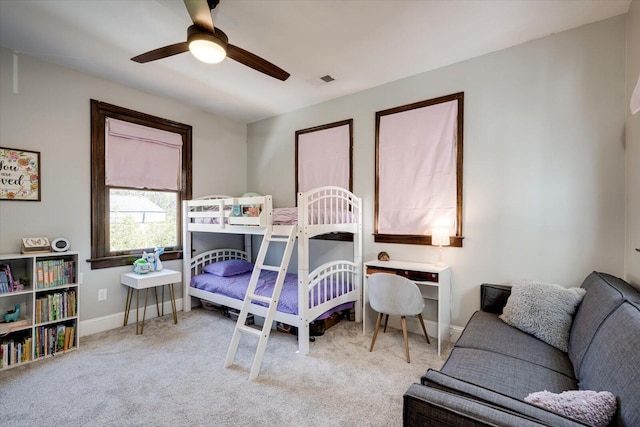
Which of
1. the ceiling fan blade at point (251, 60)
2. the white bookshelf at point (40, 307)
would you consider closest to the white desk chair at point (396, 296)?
the ceiling fan blade at point (251, 60)

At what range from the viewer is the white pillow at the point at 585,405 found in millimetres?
958

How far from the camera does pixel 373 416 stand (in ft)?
5.89

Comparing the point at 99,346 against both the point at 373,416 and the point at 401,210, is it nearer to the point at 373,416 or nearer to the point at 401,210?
the point at 373,416

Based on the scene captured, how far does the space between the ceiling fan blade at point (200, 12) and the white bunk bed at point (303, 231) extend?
1354mm

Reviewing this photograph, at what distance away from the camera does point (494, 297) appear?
2500 mm

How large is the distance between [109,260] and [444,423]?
350 cm

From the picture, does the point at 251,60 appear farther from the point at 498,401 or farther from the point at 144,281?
the point at 144,281

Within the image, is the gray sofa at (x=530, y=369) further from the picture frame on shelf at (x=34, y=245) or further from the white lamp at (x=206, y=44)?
the picture frame on shelf at (x=34, y=245)

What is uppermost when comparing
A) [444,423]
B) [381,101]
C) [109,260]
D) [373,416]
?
[381,101]

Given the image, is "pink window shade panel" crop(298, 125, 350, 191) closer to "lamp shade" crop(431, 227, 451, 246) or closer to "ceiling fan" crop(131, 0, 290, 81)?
"lamp shade" crop(431, 227, 451, 246)

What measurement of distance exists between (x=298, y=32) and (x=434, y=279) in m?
2.39

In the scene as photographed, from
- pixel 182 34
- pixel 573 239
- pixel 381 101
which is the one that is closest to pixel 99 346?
pixel 182 34

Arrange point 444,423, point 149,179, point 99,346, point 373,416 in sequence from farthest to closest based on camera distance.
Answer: point 149,179
point 99,346
point 373,416
point 444,423

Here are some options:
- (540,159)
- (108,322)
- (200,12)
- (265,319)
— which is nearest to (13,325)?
(108,322)
